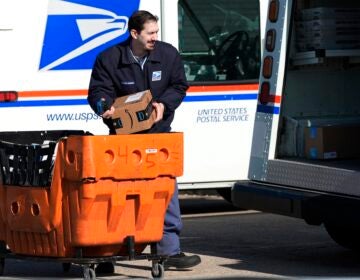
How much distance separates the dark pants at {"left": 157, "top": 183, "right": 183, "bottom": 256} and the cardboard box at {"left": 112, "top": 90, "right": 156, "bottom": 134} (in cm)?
66

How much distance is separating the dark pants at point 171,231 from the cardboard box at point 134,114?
66 centimetres

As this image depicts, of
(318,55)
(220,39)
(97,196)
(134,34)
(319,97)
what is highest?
(220,39)

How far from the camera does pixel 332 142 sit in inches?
356

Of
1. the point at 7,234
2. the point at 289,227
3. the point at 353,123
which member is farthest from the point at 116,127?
the point at 289,227

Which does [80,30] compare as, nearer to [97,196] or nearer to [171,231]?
[171,231]

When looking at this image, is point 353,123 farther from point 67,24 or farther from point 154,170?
point 67,24

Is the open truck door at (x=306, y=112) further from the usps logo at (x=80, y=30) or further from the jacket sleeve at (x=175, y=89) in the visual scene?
the usps logo at (x=80, y=30)

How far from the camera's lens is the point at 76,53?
11.4 metres

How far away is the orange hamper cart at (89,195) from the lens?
745 centimetres

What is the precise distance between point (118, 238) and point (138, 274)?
33.7 inches

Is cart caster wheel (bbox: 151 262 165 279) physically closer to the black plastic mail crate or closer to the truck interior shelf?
the black plastic mail crate

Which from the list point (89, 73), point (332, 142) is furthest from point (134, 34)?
point (89, 73)

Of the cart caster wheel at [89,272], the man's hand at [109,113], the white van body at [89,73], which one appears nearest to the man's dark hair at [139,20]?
the man's hand at [109,113]

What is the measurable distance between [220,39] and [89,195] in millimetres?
4953
